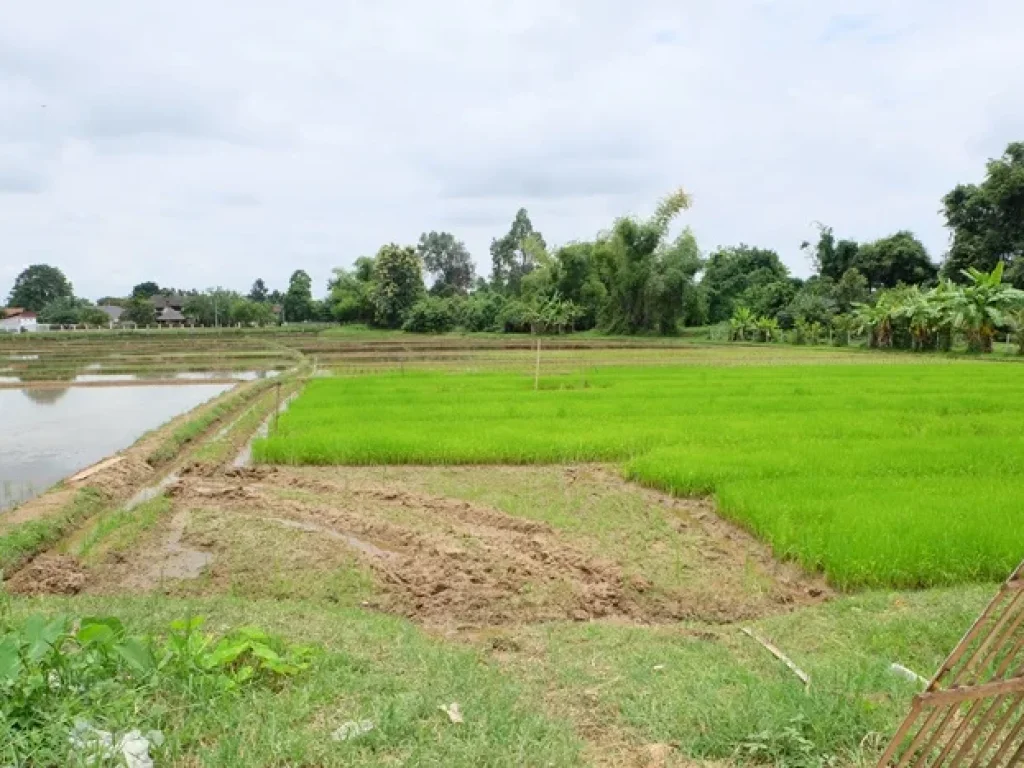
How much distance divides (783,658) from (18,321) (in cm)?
7292

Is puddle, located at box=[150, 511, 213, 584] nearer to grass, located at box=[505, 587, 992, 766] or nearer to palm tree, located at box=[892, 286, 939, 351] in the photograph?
grass, located at box=[505, 587, 992, 766]

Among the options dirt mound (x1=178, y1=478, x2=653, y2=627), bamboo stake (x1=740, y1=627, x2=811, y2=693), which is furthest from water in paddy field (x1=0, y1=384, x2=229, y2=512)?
bamboo stake (x1=740, y1=627, x2=811, y2=693)

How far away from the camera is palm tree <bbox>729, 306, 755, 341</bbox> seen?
1537 inches

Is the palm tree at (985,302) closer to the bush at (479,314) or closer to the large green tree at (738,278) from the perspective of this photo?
the large green tree at (738,278)

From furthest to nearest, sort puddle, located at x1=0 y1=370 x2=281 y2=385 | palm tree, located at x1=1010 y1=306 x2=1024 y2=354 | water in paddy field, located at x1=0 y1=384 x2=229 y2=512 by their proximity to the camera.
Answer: palm tree, located at x1=1010 y1=306 x2=1024 y2=354, puddle, located at x1=0 y1=370 x2=281 y2=385, water in paddy field, located at x1=0 y1=384 x2=229 y2=512

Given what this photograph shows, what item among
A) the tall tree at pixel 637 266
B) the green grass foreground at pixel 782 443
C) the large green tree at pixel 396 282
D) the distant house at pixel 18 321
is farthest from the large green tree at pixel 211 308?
the green grass foreground at pixel 782 443

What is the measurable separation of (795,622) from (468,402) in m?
10.4

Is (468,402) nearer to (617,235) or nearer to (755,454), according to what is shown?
(755,454)

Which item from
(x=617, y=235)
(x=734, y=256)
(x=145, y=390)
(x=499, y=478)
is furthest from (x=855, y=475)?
(x=734, y=256)

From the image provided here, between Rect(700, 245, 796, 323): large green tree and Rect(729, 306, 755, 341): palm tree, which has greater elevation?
Rect(700, 245, 796, 323): large green tree

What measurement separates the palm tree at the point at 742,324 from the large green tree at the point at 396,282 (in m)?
20.2

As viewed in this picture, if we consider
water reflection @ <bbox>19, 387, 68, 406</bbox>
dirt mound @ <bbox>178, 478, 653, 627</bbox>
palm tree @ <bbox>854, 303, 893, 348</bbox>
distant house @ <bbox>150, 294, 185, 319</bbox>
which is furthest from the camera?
distant house @ <bbox>150, 294, 185, 319</bbox>

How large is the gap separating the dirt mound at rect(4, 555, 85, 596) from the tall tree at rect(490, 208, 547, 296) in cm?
5312

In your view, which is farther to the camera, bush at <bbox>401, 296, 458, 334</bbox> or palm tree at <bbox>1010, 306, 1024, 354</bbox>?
bush at <bbox>401, 296, 458, 334</bbox>
